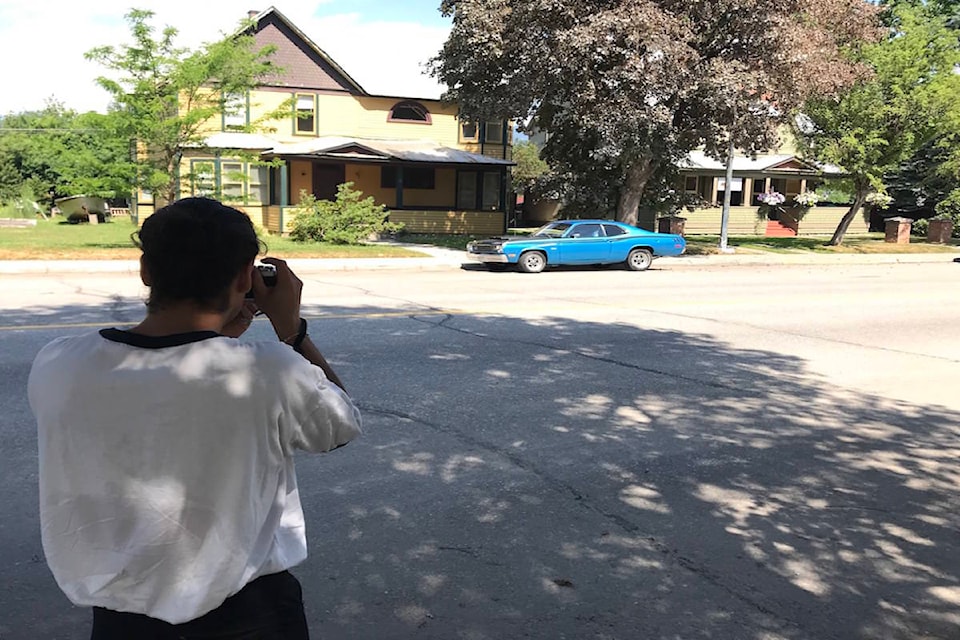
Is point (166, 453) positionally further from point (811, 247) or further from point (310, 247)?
point (811, 247)

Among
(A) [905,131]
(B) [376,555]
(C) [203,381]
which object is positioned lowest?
Result: (B) [376,555]

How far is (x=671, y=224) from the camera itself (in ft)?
111

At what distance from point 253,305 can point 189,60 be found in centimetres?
1847

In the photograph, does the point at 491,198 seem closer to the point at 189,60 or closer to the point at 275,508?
the point at 189,60

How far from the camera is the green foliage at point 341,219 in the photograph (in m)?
23.2

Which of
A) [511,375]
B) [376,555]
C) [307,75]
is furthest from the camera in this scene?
[307,75]

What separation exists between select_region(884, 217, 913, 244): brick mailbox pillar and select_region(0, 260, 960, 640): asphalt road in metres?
24.8

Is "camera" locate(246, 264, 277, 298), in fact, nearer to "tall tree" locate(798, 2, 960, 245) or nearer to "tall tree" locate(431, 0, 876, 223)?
"tall tree" locate(431, 0, 876, 223)

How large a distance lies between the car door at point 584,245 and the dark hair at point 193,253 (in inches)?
685

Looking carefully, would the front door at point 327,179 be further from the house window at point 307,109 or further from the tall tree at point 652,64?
the tall tree at point 652,64

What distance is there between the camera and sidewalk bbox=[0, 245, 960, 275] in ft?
54.2

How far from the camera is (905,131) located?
26.0m

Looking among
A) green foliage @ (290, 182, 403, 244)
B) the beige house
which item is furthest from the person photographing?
the beige house

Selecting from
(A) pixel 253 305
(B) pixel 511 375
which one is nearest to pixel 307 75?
(B) pixel 511 375
